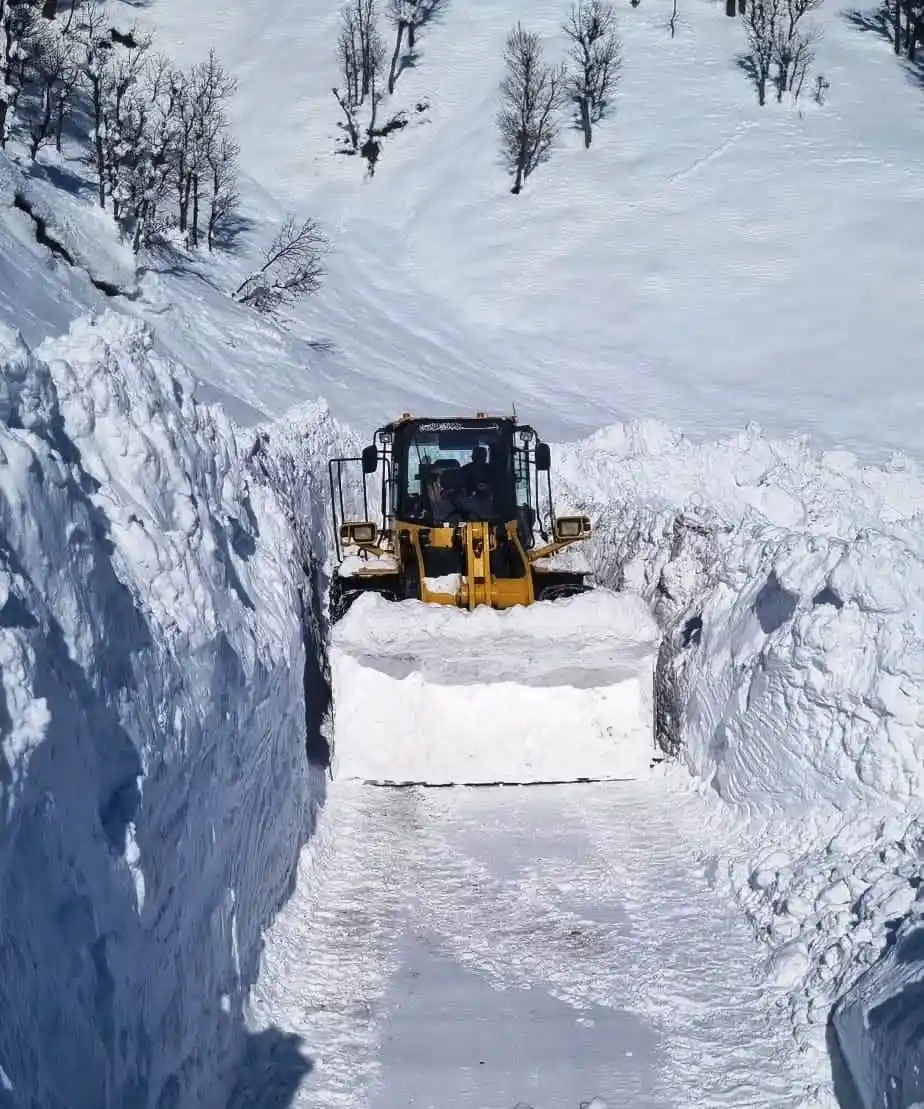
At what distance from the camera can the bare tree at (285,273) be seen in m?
32.7

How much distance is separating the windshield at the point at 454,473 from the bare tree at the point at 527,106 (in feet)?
103

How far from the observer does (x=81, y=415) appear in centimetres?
482

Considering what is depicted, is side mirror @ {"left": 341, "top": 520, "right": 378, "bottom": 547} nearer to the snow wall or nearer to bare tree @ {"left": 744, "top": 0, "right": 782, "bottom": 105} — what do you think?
the snow wall

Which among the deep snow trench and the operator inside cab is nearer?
the deep snow trench

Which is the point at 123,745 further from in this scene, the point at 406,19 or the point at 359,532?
the point at 406,19

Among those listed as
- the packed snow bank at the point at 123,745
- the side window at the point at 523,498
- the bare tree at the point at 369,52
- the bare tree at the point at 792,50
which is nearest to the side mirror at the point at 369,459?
the side window at the point at 523,498

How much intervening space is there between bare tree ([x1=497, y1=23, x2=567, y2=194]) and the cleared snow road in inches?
1442

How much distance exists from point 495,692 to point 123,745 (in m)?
5.34

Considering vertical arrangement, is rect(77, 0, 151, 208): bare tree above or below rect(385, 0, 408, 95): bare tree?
below

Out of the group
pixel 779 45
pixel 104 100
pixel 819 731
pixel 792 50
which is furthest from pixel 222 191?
pixel 819 731

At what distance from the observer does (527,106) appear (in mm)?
43094

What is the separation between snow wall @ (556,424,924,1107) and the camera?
4.91 meters

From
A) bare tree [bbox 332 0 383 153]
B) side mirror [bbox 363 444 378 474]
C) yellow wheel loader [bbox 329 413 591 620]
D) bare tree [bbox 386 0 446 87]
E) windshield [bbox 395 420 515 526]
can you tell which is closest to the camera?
yellow wheel loader [bbox 329 413 591 620]

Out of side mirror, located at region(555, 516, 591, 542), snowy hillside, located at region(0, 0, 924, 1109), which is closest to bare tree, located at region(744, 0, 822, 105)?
snowy hillside, located at region(0, 0, 924, 1109)
